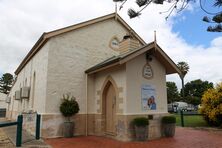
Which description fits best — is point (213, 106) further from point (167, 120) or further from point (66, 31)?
point (66, 31)

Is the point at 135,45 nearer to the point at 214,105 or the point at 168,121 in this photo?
the point at 168,121

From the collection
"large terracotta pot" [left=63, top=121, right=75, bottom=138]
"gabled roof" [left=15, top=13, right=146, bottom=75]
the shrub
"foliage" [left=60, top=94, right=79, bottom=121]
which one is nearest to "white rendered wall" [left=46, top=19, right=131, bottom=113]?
"gabled roof" [left=15, top=13, right=146, bottom=75]

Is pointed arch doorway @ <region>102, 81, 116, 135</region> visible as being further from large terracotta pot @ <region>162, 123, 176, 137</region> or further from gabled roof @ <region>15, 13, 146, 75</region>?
gabled roof @ <region>15, 13, 146, 75</region>

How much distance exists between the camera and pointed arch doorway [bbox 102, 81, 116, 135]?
1196cm

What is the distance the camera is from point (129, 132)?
34.8ft

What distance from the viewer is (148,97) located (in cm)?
1166

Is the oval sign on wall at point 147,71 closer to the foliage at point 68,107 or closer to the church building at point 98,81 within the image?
the church building at point 98,81

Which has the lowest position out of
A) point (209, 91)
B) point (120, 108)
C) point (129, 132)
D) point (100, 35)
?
point (129, 132)

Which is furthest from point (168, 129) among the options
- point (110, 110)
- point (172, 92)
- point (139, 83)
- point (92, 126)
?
point (172, 92)

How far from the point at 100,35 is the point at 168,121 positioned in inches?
269

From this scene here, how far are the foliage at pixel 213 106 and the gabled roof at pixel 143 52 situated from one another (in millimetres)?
3404

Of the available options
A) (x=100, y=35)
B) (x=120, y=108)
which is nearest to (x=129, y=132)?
(x=120, y=108)

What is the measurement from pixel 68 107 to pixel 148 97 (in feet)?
13.7

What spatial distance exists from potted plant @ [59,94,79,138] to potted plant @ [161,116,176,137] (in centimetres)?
461
